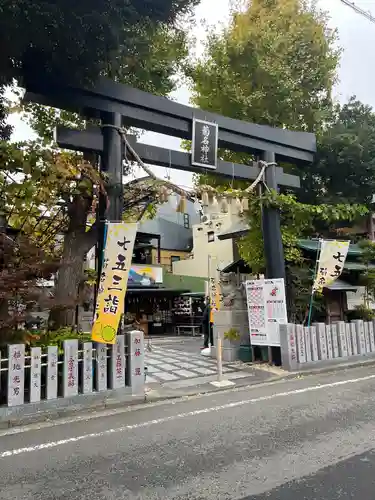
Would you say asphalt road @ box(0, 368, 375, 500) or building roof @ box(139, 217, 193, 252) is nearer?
asphalt road @ box(0, 368, 375, 500)

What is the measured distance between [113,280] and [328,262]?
249 inches

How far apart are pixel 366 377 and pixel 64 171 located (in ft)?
26.0

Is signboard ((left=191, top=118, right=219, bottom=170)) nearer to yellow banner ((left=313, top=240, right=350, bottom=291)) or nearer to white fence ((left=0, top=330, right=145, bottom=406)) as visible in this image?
yellow banner ((left=313, top=240, right=350, bottom=291))

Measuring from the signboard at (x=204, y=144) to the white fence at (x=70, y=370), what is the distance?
443 centimetres

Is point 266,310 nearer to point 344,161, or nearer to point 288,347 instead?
point 288,347

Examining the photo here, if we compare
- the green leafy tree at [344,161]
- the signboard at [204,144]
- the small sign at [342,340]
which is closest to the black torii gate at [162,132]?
the signboard at [204,144]

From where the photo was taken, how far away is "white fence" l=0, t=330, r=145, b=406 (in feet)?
20.2

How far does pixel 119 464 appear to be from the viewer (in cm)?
425

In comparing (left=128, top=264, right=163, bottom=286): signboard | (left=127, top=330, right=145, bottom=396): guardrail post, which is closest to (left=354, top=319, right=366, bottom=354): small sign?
(left=127, top=330, right=145, bottom=396): guardrail post

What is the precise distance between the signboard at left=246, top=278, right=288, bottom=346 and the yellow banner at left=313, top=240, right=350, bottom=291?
1279 mm

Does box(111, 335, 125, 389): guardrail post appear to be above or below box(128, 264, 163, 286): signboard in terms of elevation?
below

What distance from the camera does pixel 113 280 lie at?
7293 millimetres

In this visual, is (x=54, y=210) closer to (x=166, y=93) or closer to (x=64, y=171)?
(x=64, y=171)

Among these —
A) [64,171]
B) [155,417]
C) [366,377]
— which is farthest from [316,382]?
[64,171]
